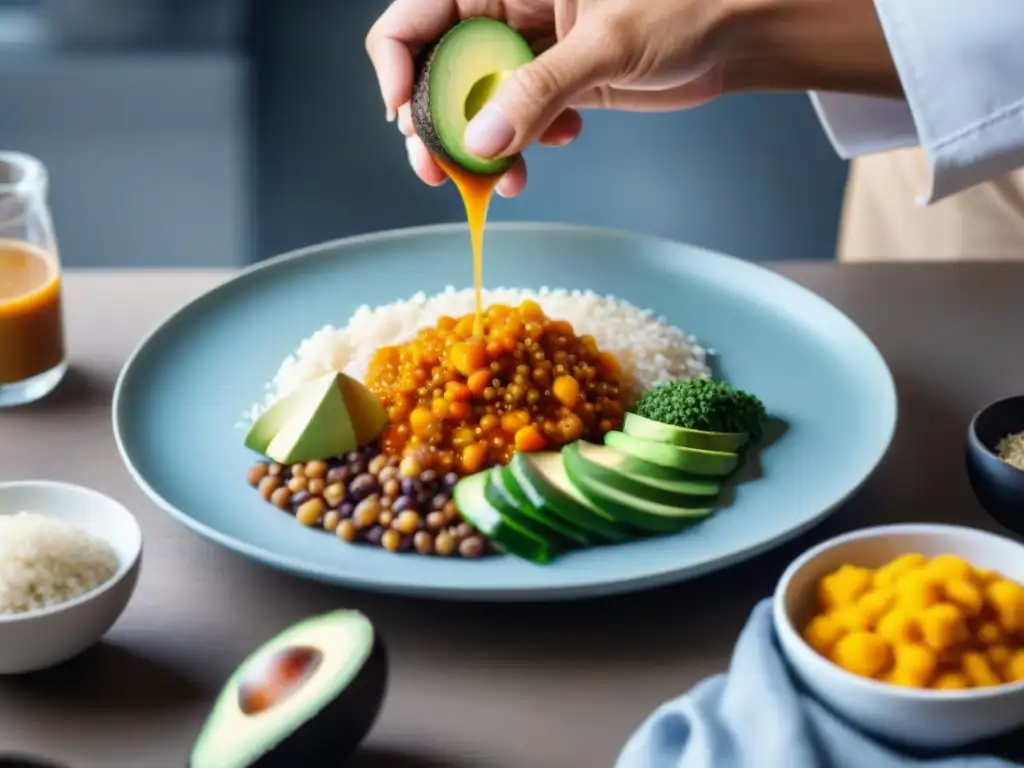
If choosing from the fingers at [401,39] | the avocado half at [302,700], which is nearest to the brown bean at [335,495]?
the avocado half at [302,700]

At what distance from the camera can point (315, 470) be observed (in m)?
1.85

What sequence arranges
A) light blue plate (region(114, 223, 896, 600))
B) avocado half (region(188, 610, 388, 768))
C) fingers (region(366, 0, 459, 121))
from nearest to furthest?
avocado half (region(188, 610, 388, 768)), light blue plate (region(114, 223, 896, 600)), fingers (region(366, 0, 459, 121))

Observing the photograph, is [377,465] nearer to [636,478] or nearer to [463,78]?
[636,478]

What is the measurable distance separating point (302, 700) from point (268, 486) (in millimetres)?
598

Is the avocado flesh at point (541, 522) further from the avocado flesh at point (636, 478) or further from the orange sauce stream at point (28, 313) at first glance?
→ the orange sauce stream at point (28, 313)

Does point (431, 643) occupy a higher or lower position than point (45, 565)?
lower

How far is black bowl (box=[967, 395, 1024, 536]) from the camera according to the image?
1.71 metres

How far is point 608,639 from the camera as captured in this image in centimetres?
161

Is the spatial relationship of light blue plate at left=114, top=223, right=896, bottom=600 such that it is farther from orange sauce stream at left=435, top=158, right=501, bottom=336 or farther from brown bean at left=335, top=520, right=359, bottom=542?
orange sauce stream at left=435, top=158, right=501, bottom=336

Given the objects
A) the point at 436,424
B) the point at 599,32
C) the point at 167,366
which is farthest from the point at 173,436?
the point at 599,32

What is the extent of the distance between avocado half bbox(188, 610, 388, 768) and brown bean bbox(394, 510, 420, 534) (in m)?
0.36

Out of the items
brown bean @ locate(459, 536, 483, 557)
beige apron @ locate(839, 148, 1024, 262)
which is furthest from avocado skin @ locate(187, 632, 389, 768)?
beige apron @ locate(839, 148, 1024, 262)

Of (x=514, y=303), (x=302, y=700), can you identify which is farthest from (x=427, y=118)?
(x=302, y=700)

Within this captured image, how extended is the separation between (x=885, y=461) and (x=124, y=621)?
3.60 ft
